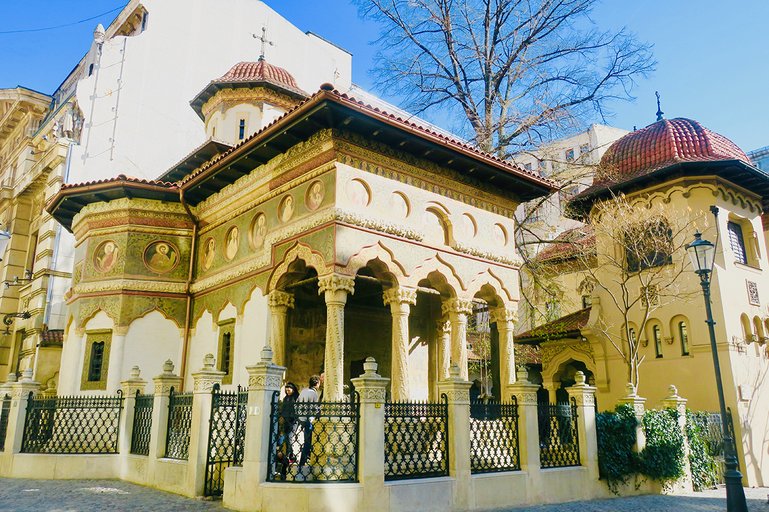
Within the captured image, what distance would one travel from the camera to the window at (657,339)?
53.6 ft

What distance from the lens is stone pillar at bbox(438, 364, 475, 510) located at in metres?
8.07

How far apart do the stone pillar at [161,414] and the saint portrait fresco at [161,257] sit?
5068 millimetres

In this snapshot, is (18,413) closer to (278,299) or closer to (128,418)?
(128,418)

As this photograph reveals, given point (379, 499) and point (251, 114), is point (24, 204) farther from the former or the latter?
point (379, 499)

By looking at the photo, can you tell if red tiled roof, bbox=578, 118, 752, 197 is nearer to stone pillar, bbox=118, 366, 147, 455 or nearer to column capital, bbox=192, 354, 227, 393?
column capital, bbox=192, 354, 227, 393

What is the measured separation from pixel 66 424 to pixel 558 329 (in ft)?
43.9

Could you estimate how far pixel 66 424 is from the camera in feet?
35.8

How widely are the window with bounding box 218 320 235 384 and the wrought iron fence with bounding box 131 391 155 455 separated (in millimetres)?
2254

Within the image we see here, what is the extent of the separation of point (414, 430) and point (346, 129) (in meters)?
5.37

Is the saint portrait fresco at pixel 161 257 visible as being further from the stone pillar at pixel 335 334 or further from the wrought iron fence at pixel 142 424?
the stone pillar at pixel 335 334

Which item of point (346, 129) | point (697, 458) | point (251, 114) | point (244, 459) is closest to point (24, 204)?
point (251, 114)

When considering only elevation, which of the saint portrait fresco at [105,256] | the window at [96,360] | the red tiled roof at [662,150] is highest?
the red tiled roof at [662,150]

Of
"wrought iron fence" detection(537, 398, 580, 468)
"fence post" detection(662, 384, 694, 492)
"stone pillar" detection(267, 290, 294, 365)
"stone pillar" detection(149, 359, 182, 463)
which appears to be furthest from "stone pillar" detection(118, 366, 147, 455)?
"fence post" detection(662, 384, 694, 492)

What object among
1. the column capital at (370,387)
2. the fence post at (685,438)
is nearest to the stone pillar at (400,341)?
the column capital at (370,387)
